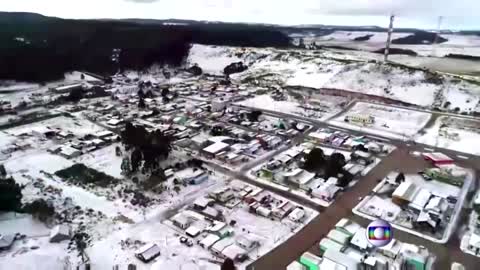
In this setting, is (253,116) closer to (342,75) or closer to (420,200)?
(420,200)

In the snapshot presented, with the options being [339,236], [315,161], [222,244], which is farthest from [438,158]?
[222,244]

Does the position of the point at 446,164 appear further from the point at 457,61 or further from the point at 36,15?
the point at 36,15

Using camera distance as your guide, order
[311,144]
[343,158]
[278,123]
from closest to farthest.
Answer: [343,158], [311,144], [278,123]

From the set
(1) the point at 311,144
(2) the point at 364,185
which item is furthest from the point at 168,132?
(2) the point at 364,185

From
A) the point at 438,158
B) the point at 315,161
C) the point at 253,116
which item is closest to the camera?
the point at 315,161

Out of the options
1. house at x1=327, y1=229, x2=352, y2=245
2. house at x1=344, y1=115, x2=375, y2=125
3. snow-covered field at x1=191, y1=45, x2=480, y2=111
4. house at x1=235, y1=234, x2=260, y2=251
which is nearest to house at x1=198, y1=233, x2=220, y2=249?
house at x1=235, y1=234, x2=260, y2=251

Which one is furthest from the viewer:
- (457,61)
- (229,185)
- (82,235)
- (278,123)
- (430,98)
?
(457,61)
